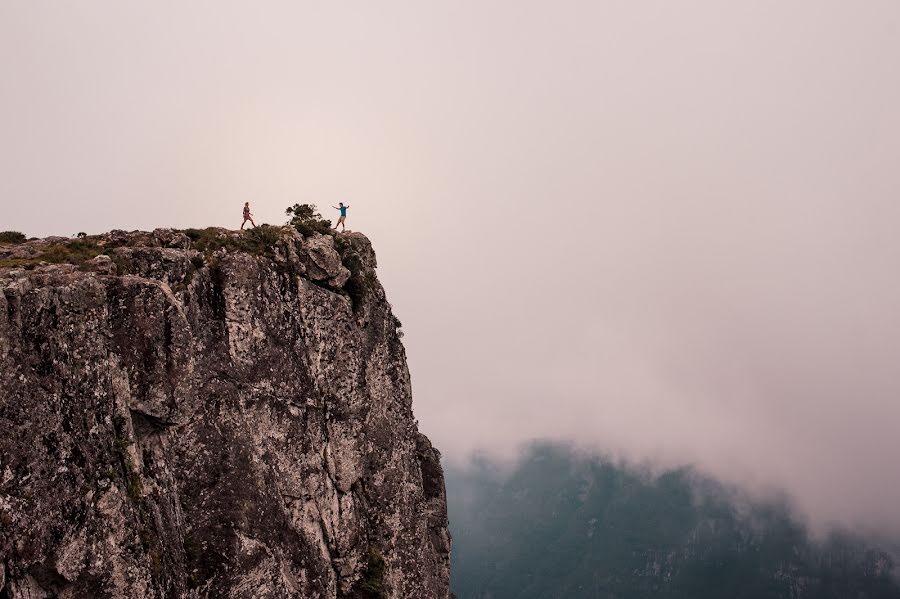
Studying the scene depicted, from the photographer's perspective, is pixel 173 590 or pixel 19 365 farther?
pixel 173 590

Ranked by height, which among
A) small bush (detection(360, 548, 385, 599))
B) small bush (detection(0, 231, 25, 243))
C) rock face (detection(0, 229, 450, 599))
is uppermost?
small bush (detection(0, 231, 25, 243))

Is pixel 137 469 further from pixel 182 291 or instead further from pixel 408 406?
pixel 408 406

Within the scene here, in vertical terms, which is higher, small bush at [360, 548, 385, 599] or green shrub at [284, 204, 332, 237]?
green shrub at [284, 204, 332, 237]

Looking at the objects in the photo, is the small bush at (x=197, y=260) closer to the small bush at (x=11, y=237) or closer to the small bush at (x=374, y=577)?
the small bush at (x=11, y=237)

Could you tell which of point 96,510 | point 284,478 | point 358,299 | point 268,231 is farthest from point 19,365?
point 358,299

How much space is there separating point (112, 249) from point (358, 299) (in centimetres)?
1720

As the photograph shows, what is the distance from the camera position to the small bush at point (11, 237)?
3734cm

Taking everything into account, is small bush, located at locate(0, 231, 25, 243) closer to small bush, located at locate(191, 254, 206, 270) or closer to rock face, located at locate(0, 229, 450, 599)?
rock face, located at locate(0, 229, 450, 599)

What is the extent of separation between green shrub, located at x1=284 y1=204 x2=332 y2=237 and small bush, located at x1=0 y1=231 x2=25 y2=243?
724 inches

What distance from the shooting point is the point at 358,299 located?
4338 cm

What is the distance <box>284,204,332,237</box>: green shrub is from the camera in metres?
43.4

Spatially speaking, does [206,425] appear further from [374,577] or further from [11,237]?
[11,237]

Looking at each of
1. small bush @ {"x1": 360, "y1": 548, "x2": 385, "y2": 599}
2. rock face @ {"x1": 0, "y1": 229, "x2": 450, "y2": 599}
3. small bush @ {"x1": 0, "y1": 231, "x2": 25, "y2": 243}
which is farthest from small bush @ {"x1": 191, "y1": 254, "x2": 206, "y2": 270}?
small bush @ {"x1": 360, "y1": 548, "x2": 385, "y2": 599}

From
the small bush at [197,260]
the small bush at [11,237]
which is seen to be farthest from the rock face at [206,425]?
the small bush at [11,237]
